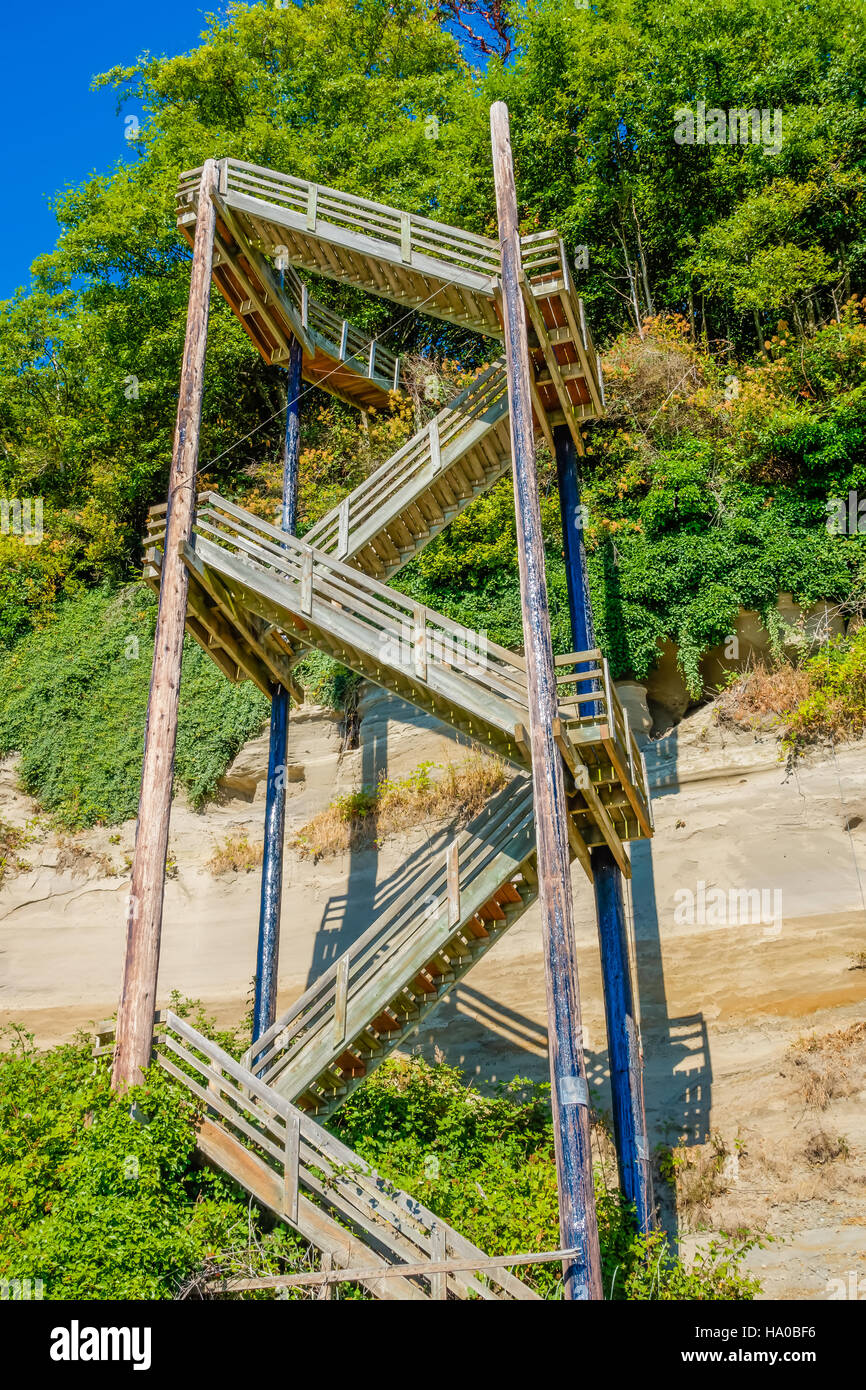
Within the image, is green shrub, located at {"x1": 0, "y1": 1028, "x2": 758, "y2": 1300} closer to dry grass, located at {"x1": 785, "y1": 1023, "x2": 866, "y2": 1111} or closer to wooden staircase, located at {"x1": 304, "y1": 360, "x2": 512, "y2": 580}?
dry grass, located at {"x1": 785, "y1": 1023, "x2": 866, "y2": 1111}

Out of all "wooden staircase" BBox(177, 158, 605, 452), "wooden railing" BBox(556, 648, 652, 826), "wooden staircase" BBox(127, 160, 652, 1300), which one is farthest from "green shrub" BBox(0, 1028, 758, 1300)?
"wooden staircase" BBox(177, 158, 605, 452)

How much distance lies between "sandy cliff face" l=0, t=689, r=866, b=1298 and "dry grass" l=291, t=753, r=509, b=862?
11.8 inches

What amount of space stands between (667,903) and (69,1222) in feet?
28.7

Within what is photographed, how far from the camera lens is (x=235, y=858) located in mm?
19156

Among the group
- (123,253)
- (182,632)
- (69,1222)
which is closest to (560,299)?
(182,632)

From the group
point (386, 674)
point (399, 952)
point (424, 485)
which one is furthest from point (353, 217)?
point (399, 952)

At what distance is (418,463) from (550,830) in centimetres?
599

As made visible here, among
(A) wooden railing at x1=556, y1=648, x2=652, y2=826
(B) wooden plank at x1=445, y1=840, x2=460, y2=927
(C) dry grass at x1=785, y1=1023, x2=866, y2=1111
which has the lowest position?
(C) dry grass at x1=785, y1=1023, x2=866, y2=1111

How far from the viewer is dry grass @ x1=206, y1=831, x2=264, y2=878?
1900 cm

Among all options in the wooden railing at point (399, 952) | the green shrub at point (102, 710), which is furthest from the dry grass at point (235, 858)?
the wooden railing at point (399, 952)

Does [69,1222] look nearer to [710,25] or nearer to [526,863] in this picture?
[526,863]

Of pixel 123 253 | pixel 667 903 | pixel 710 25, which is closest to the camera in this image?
pixel 667 903

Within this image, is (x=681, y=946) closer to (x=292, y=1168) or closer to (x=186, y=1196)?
(x=292, y=1168)

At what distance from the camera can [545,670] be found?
11023 mm
